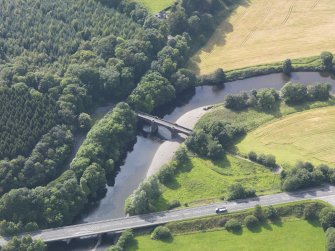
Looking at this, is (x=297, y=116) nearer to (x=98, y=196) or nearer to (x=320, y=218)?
(x=320, y=218)

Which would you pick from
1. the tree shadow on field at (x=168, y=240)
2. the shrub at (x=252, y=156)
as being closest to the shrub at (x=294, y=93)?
the shrub at (x=252, y=156)

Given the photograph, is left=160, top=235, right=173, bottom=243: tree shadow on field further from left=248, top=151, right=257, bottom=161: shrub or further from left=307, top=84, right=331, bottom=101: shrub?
left=307, top=84, right=331, bottom=101: shrub

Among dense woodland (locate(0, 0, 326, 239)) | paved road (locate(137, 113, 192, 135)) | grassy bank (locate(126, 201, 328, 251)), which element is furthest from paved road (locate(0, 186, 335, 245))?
paved road (locate(137, 113, 192, 135))

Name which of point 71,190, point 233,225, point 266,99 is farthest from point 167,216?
point 266,99

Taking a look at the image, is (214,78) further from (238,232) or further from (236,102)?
(238,232)

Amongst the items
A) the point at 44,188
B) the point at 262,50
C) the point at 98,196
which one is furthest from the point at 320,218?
the point at 262,50

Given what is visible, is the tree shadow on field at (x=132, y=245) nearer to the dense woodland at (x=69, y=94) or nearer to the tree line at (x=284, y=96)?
the dense woodland at (x=69, y=94)
